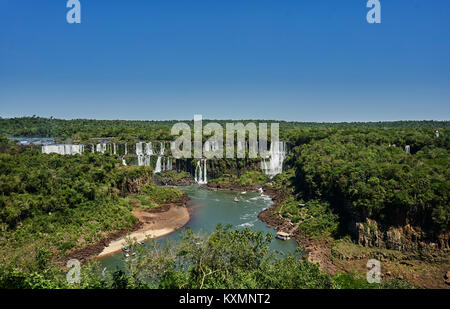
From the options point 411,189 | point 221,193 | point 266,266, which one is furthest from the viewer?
point 221,193

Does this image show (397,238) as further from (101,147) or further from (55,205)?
(101,147)

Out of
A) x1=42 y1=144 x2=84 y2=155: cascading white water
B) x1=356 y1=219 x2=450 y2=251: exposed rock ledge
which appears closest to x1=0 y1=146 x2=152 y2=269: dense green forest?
x1=42 y1=144 x2=84 y2=155: cascading white water

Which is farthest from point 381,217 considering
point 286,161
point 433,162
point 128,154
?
point 128,154

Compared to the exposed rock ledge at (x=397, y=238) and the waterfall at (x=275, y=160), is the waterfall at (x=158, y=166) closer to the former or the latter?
the waterfall at (x=275, y=160)

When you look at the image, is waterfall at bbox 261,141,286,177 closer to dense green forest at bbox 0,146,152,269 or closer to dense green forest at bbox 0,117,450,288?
dense green forest at bbox 0,117,450,288

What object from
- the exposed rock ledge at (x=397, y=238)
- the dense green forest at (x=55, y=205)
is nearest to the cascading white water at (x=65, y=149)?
the dense green forest at (x=55, y=205)
